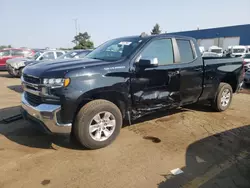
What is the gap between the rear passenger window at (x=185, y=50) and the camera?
477 centimetres

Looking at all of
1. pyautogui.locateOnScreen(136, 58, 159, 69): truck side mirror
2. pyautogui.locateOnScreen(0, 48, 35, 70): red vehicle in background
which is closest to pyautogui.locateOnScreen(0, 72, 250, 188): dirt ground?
pyautogui.locateOnScreen(136, 58, 159, 69): truck side mirror

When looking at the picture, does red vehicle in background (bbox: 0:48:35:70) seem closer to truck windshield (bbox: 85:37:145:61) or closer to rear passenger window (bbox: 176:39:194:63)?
truck windshield (bbox: 85:37:145:61)

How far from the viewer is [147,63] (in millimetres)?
3861

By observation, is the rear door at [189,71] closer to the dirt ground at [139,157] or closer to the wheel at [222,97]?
the dirt ground at [139,157]

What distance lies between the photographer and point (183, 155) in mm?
3621

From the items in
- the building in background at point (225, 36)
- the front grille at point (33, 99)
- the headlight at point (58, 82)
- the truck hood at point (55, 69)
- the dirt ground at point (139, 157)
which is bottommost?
the dirt ground at point (139, 157)

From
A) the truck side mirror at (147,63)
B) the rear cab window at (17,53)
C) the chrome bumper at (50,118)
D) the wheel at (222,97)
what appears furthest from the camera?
the rear cab window at (17,53)

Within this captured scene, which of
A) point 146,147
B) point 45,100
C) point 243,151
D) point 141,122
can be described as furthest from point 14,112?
point 243,151

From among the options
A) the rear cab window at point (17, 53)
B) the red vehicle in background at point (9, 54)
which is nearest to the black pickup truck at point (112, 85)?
the red vehicle in background at point (9, 54)

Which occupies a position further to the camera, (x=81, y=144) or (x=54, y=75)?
(x=81, y=144)

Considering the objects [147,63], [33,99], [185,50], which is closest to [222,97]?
[185,50]

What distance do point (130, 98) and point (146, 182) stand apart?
1541 millimetres

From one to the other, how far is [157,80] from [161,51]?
603 mm

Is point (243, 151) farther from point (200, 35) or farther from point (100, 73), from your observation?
point (200, 35)
